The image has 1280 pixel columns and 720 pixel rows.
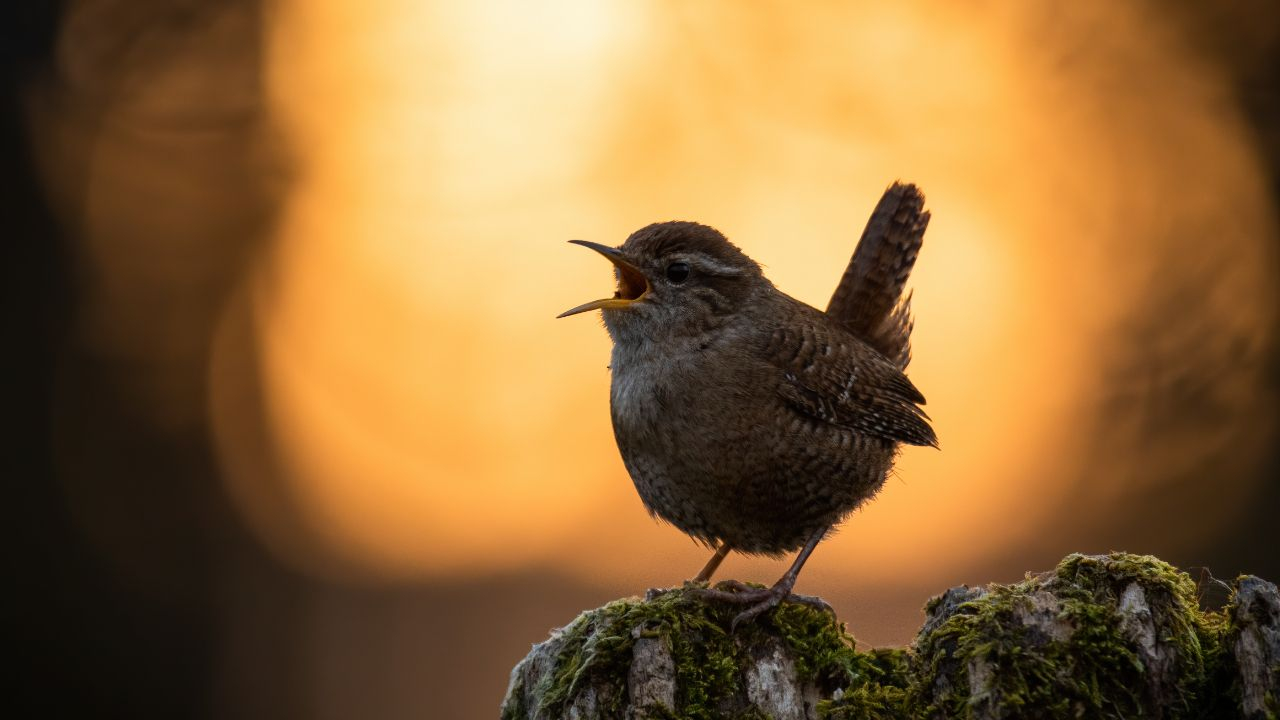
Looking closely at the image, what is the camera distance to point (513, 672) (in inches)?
120

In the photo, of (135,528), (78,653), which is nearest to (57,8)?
(135,528)

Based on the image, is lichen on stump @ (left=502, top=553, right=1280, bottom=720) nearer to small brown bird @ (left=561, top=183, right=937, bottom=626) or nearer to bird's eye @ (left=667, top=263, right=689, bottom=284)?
small brown bird @ (left=561, top=183, right=937, bottom=626)

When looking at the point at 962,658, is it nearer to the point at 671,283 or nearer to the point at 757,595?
the point at 757,595

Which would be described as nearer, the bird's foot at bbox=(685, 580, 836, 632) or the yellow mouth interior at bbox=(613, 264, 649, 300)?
the bird's foot at bbox=(685, 580, 836, 632)

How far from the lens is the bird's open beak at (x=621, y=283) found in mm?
3561

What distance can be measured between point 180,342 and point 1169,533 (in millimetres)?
8468

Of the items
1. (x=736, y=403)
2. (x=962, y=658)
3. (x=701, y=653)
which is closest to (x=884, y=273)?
(x=736, y=403)

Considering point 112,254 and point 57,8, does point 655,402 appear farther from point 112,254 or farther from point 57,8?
point 57,8

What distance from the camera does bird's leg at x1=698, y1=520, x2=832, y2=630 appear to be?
2.88 m

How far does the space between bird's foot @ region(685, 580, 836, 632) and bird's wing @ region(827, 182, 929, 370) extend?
192 cm

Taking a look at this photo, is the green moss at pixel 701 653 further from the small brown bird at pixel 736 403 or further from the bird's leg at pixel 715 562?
the bird's leg at pixel 715 562

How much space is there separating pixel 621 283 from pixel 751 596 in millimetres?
1533

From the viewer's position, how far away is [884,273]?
15.3 ft

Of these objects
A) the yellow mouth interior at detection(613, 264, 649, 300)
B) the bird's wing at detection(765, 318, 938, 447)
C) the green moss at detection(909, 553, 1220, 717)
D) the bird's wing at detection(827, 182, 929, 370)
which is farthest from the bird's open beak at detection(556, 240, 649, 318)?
the green moss at detection(909, 553, 1220, 717)
